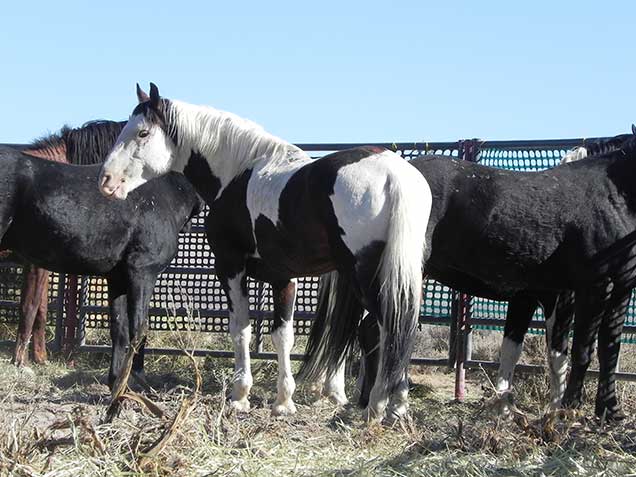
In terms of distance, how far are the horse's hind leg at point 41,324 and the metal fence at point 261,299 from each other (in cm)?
18

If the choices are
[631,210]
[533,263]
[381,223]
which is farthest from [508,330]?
[381,223]

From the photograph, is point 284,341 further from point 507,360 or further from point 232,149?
point 507,360

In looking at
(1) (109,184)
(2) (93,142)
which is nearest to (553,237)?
(1) (109,184)

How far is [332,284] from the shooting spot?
664 cm

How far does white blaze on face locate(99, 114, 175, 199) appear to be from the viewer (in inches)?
255

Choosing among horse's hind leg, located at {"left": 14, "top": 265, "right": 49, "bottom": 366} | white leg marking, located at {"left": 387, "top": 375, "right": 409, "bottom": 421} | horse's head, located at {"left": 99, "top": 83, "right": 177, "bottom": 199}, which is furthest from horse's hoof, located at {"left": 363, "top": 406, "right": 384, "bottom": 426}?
horse's hind leg, located at {"left": 14, "top": 265, "right": 49, "bottom": 366}

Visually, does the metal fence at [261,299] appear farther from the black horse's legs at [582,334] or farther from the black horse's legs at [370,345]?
the black horse's legs at [370,345]

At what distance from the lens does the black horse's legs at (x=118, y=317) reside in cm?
714

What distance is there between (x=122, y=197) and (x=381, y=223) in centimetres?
231

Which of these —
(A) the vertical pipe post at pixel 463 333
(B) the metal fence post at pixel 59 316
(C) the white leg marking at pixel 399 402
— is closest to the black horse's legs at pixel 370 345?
(C) the white leg marking at pixel 399 402

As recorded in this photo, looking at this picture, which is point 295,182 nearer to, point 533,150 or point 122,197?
point 122,197

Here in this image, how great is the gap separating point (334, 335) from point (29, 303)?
3420 millimetres

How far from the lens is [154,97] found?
6504 millimetres

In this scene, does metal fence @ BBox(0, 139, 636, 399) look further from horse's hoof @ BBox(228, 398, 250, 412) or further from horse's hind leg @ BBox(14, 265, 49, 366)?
horse's hoof @ BBox(228, 398, 250, 412)
